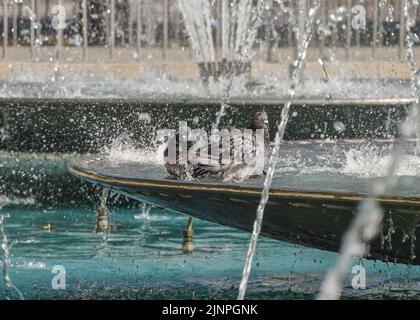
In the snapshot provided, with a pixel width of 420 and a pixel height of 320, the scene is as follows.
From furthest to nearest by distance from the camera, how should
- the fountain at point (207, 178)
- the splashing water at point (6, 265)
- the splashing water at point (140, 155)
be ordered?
the splashing water at point (6, 265) → the splashing water at point (140, 155) → the fountain at point (207, 178)

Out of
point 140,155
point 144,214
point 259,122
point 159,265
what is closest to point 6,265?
point 159,265

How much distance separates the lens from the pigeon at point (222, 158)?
511cm

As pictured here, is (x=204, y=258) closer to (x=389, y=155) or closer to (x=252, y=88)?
(x=389, y=155)

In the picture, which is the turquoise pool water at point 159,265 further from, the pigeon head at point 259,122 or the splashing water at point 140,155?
the pigeon head at point 259,122

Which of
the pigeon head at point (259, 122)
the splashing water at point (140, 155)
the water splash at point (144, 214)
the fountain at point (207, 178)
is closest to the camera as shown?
the fountain at point (207, 178)

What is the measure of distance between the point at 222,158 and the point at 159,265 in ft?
5.53

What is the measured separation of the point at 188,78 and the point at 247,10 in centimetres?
308

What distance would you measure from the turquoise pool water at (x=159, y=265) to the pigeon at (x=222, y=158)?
83cm

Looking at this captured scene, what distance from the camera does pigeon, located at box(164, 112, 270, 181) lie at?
5109mm

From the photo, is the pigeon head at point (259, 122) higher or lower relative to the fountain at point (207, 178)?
higher

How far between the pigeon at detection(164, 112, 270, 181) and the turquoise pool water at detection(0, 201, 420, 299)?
0.83 metres

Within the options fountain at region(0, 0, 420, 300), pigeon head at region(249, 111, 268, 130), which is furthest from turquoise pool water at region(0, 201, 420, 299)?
pigeon head at region(249, 111, 268, 130)

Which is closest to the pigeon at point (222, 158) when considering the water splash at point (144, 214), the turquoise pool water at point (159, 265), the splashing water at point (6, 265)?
the turquoise pool water at point (159, 265)

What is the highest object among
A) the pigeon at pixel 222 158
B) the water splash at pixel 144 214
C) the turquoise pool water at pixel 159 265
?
the pigeon at pixel 222 158
